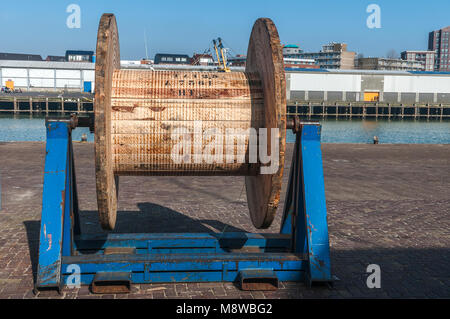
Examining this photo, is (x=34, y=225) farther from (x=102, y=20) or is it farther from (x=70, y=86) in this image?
(x=70, y=86)

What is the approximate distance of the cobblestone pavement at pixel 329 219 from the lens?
530 cm

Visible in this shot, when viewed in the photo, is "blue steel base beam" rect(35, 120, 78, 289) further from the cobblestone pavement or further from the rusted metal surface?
the rusted metal surface

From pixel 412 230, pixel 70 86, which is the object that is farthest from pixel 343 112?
pixel 412 230

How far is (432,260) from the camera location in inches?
253

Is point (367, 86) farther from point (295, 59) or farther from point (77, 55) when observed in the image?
point (77, 55)

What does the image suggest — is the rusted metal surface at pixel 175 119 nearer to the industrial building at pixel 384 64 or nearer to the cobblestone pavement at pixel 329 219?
the cobblestone pavement at pixel 329 219

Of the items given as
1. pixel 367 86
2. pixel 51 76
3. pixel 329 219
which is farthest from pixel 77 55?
pixel 329 219

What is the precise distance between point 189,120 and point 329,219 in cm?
437

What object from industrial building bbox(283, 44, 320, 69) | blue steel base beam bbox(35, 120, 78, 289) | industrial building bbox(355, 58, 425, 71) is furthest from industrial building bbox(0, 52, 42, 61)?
blue steel base beam bbox(35, 120, 78, 289)

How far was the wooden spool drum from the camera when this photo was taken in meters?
5.18

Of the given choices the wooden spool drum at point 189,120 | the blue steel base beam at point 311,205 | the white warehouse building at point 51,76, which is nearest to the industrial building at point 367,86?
the white warehouse building at point 51,76

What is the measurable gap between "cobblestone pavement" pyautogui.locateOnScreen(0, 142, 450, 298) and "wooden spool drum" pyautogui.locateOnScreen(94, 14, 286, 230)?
123cm

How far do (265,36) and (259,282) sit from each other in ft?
8.53

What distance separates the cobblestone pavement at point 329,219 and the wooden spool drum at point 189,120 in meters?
1.23
